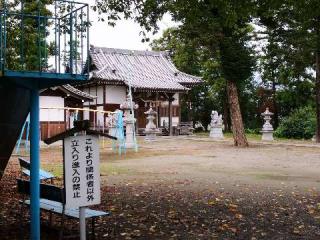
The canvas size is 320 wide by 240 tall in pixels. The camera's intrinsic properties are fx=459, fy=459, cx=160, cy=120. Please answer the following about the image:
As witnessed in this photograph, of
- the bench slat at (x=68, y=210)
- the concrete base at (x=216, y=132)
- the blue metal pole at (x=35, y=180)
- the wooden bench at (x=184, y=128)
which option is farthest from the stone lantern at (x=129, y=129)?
the blue metal pole at (x=35, y=180)

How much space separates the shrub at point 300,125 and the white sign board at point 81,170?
28.9 metres

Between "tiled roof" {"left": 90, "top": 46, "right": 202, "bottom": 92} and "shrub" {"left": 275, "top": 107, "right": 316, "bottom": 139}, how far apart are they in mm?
8512

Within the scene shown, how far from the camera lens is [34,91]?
5.33m

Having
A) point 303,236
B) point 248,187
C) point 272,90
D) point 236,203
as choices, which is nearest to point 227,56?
point 248,187

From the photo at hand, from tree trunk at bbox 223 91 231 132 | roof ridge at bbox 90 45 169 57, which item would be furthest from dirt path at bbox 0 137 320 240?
tree trunk at bbox 223 91 231 132

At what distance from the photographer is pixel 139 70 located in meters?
38.5

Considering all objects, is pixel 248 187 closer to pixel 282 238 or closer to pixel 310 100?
pixel 282 238

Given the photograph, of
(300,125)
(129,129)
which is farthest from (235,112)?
(300,125)

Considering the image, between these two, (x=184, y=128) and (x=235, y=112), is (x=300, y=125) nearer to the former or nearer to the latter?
(x=184, y=128)

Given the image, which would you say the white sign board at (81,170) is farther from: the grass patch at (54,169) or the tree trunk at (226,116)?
the tree trunk at (226,116)

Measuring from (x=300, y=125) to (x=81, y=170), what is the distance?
3002 centimetres

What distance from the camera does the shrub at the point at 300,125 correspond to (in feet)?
106

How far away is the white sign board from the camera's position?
16.9 ft

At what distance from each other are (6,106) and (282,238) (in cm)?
428
